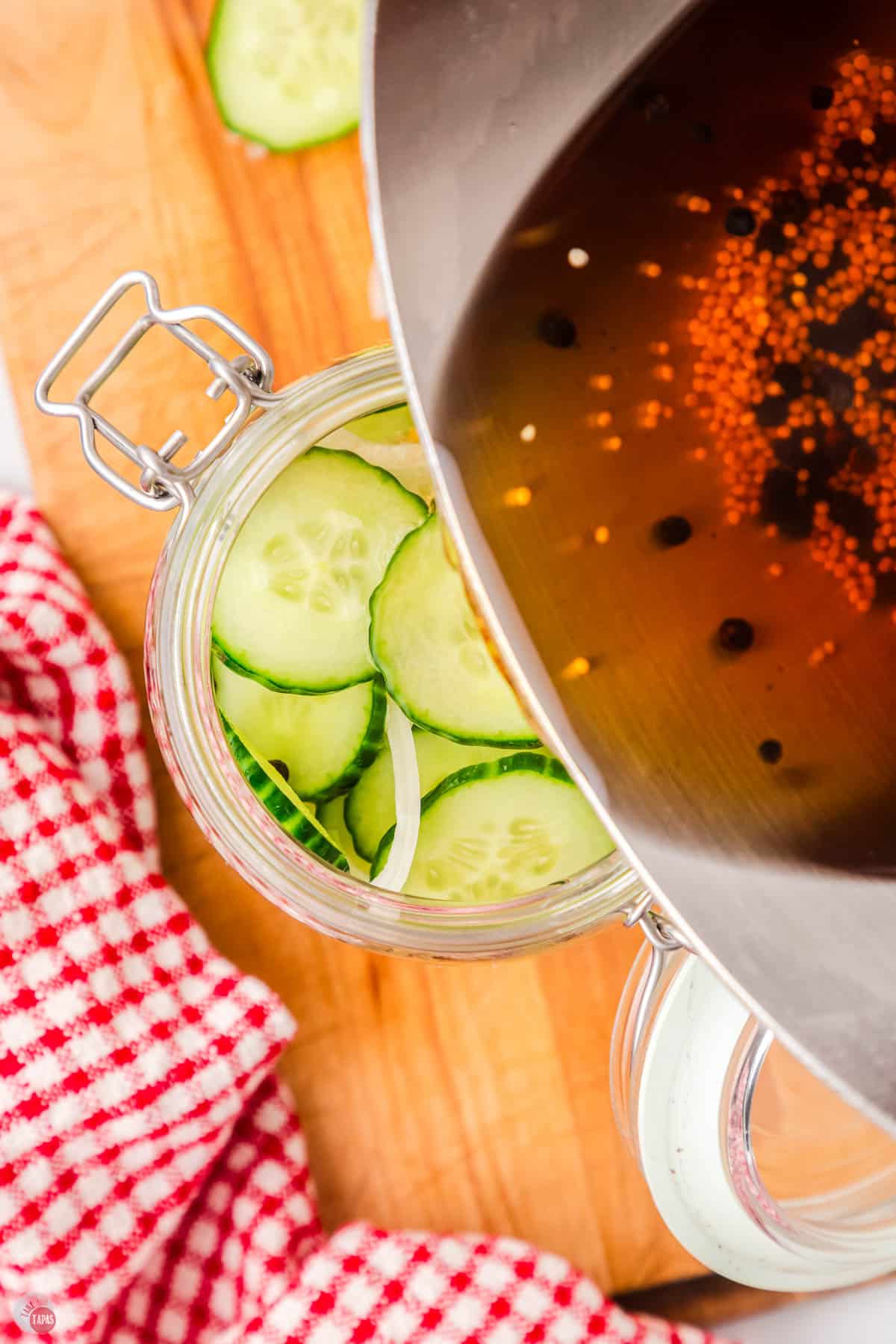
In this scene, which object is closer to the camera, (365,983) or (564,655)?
(564,655)

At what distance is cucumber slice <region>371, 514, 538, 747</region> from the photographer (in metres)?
0.44

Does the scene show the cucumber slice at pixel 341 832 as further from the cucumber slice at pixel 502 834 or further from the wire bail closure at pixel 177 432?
the wire bail closure at pixel 177 432

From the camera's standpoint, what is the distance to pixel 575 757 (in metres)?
0.36

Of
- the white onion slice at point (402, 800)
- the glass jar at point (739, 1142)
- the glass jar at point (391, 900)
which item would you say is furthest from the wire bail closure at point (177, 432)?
the glass jar at point (739, 1142)

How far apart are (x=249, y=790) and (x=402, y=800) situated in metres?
0.06

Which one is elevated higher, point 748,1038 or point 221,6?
point 221,6

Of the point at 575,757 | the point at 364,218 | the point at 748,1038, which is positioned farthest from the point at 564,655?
the point at 364,218

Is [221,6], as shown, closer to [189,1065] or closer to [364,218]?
[364,218]

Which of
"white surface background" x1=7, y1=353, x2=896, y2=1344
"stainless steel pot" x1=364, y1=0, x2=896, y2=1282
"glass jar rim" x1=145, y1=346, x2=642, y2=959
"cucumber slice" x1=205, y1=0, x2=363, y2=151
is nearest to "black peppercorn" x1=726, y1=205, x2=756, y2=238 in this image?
"stainless steel pot" x1=364, y1=0, x2=896, y2=1282

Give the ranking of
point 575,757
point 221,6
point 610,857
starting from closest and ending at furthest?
point 575,757 → point 610,857 → point 221,6

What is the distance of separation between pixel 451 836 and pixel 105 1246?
26 centimetres

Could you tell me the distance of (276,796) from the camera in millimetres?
474

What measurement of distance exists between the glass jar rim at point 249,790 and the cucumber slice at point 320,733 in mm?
17

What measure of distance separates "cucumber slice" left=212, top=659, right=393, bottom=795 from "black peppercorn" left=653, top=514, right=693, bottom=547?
4.9 inches
